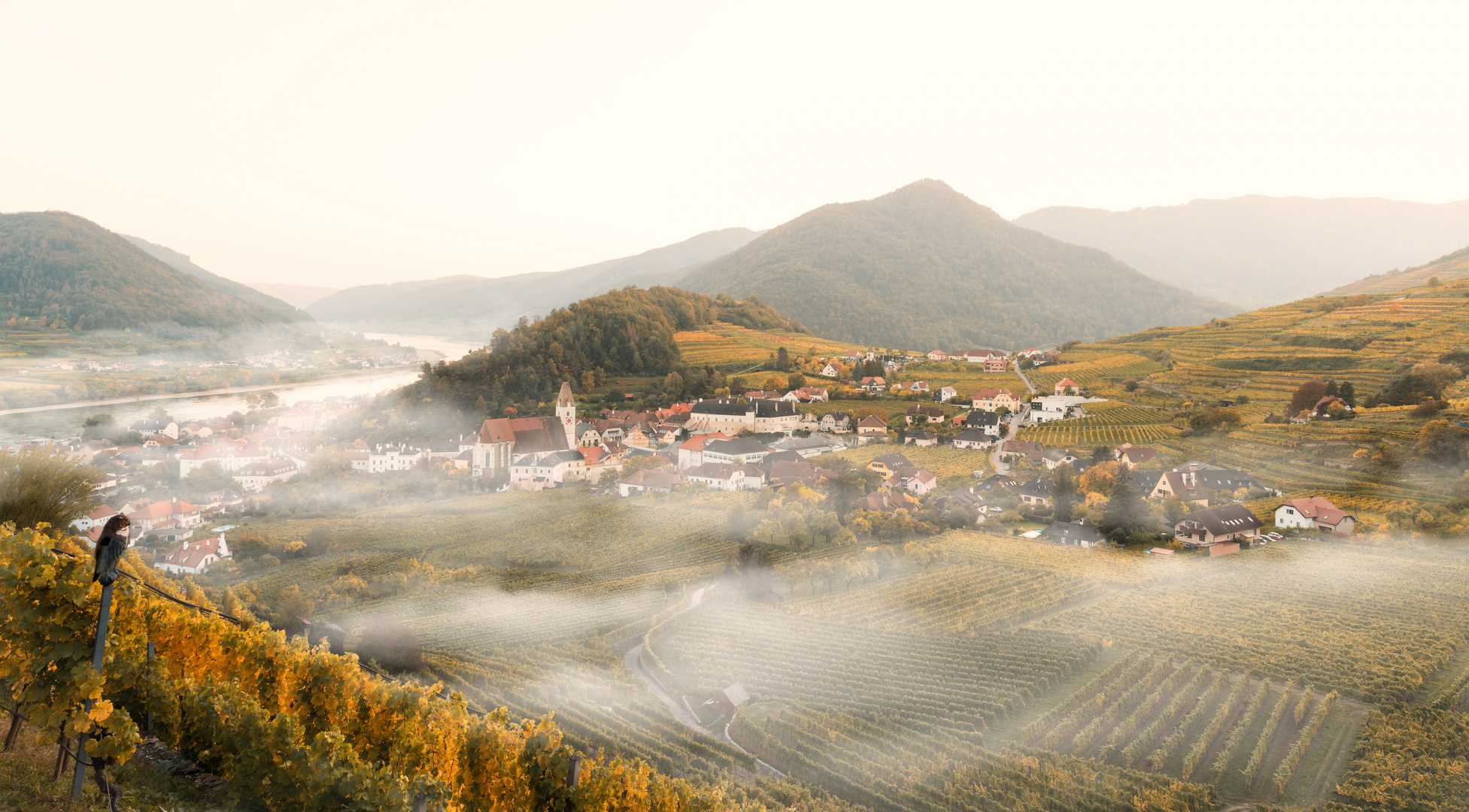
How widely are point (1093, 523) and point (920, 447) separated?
10.0 metres

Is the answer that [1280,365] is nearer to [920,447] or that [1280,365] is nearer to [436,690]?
[920,447]

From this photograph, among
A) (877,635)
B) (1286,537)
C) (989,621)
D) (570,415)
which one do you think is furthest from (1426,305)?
(570,415)

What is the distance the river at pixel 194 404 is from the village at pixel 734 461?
Result: 0.98 metres

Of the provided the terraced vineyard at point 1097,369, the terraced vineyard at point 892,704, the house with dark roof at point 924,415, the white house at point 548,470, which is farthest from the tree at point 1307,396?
the white house at point 548,470

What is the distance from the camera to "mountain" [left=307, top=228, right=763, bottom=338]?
83.1m

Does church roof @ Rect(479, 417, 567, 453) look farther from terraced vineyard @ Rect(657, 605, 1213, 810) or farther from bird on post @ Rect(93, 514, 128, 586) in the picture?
bird on post @ Rect(93, 514, 128, 586)

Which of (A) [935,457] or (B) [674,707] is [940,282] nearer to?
(A) [935,457]

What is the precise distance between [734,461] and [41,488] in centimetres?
2099

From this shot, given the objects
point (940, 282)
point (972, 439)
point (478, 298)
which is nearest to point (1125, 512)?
point (972, 439)

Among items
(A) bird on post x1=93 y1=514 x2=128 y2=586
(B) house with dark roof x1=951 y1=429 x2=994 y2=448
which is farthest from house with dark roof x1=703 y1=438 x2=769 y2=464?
(A) bird on post x1=93 y1=514 x2=128 y2=586

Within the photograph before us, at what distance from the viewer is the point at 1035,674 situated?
11219 millimetres

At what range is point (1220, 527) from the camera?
15922mm

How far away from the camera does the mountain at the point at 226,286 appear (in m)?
44.5

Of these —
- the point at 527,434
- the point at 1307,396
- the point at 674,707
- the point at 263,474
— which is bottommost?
the point at 674,707
